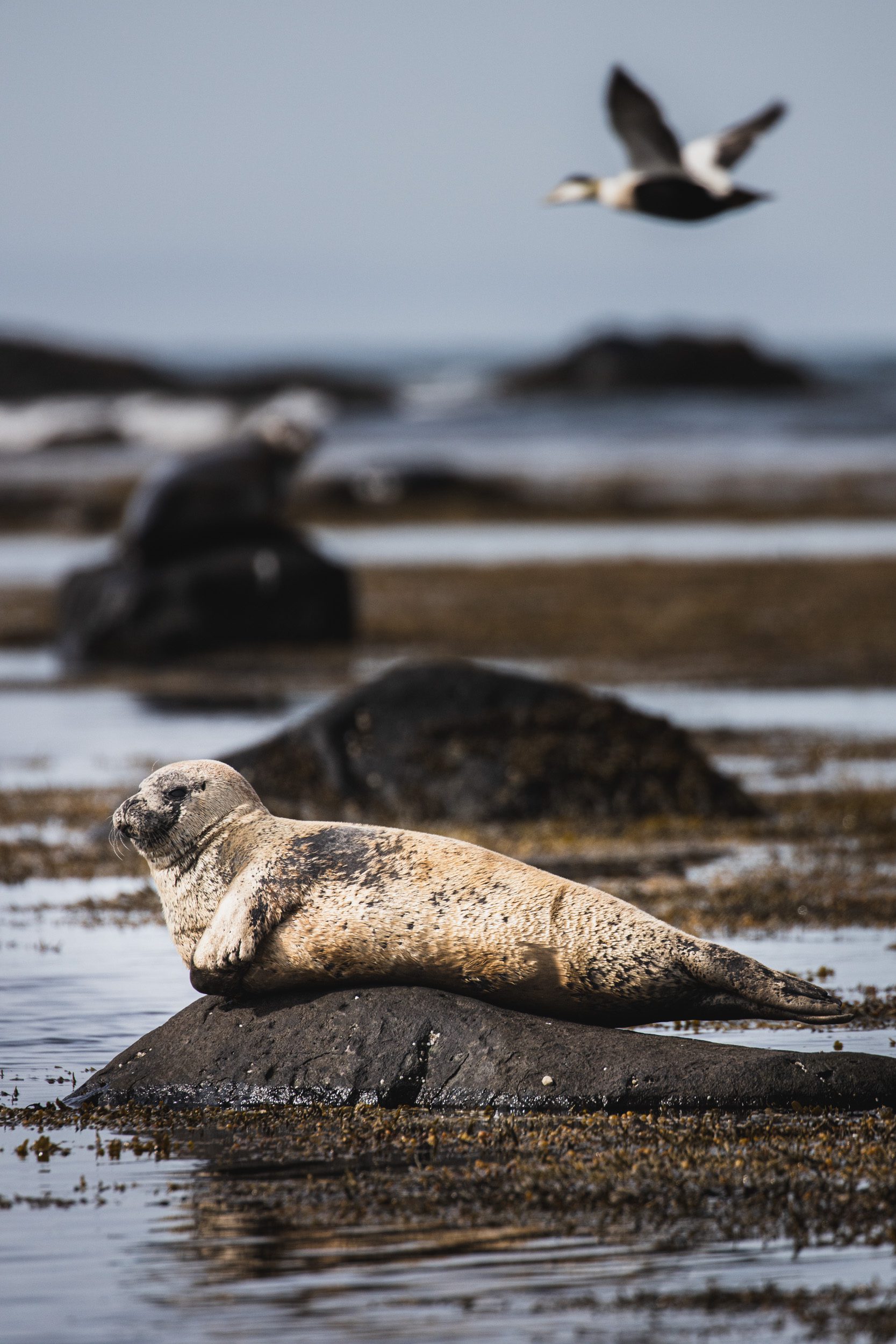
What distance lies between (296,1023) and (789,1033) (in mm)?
1920

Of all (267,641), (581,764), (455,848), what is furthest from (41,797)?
(267,641)

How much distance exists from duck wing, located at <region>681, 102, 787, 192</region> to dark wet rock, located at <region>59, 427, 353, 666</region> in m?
15.7

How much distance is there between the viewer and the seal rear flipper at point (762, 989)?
22.9 ft

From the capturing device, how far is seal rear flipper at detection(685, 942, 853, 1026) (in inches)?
275

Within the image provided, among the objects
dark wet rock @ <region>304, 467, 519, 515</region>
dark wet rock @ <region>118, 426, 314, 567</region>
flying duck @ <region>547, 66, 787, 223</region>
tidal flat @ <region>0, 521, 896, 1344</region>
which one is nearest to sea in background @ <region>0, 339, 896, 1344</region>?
tidal flat @ <region>0, 521, 896, 1344</region>

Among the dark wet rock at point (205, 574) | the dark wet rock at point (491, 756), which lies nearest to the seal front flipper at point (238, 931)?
the dark wet rock at point (491, 756)

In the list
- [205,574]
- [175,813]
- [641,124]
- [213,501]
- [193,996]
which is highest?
[641,124]

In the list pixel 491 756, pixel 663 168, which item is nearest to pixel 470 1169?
pixel 663 168

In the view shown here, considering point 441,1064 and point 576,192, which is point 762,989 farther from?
point 576,192

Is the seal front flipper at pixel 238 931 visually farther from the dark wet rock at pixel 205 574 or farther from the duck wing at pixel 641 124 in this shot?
the dark wet rock at pixel 205 574

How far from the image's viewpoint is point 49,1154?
639 centimetres

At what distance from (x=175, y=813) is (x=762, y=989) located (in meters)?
2.14

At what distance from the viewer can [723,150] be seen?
10.1 metres

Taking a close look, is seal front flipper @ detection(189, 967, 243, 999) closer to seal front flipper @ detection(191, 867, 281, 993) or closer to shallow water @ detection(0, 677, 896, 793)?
seal front flipper @ detection(191, 867, 281, 993)
